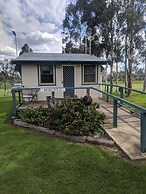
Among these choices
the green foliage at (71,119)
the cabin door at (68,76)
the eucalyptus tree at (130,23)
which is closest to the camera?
the green foliage at (71,119)

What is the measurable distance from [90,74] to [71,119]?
6052 millimetres

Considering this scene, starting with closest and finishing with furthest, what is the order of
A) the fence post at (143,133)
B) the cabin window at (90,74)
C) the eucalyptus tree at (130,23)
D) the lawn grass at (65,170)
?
the lawn grass at (65,170) → the fence post at (143,133) → the cabin window at (90,74) → the eucalyptus tree at (130,23)

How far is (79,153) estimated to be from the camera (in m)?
3.51

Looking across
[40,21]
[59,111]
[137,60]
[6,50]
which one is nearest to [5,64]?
[6,50]

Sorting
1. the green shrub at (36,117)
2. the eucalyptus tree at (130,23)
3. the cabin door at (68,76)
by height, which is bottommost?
the green shrub at (36,117)

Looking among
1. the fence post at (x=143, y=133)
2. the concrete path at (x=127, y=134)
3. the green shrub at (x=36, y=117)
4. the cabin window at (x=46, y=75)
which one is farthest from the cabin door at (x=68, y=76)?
the fence post at (x=143, y=133)

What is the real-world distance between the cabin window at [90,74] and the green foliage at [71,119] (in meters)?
4.94

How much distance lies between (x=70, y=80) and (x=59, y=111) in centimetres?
534

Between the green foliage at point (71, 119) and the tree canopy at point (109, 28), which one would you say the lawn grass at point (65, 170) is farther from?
the tree canopy at point (109, 28)

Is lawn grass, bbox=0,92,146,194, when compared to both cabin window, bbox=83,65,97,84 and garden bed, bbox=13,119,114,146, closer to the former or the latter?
garden bed, bbox=13,119,114,146

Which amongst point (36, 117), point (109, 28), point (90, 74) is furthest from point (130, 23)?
point (36, 117)

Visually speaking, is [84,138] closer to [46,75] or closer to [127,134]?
[127,134]

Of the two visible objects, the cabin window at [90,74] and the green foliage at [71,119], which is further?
the cabin window at [90,74]

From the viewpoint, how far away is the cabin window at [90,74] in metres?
10.1
